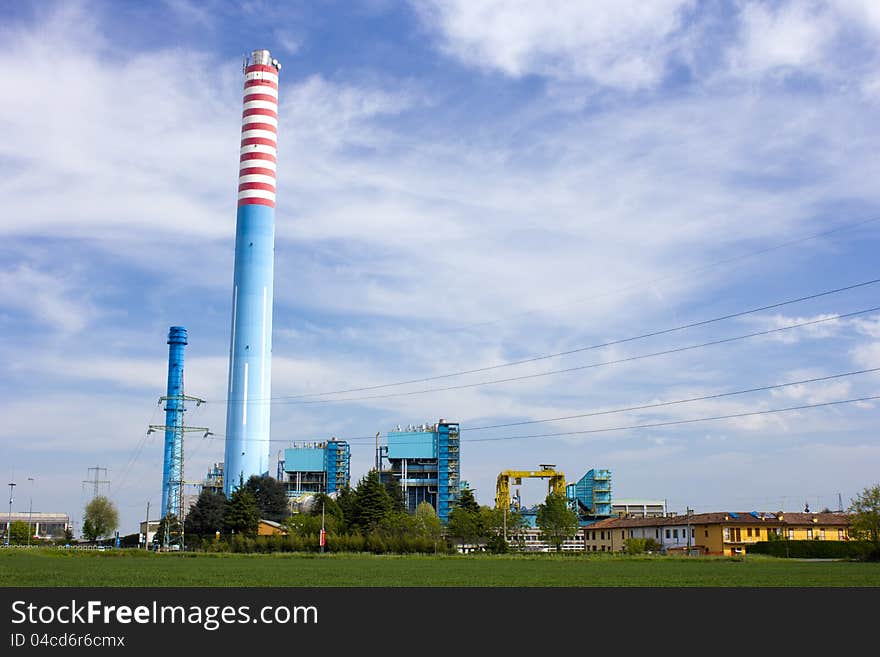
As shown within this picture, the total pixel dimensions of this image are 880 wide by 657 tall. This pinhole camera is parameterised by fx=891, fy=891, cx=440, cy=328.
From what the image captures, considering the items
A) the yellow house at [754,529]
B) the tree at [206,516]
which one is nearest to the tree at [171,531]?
the tree at [206,516]

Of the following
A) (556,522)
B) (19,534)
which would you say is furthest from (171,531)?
(19,534)

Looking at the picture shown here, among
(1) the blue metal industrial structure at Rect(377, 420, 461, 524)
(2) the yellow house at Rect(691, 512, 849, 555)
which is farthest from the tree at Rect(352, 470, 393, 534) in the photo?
(1) the blue metal industrial structure at Rect(377, 420, 461, 524)

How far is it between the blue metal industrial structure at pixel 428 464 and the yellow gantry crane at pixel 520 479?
979 centimetres

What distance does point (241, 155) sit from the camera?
101688 mm

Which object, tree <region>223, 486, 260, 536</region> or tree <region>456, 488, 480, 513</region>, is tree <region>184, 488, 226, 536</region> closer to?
tree <region>223, 486, 260, 536</region>

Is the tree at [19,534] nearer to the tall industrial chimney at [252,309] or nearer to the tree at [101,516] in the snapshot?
the tree at [101,516]

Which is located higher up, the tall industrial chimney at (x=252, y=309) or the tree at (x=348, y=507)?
the tall industrial chimney at (x=252, y=309)

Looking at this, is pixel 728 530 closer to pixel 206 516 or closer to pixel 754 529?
pixel 754 529

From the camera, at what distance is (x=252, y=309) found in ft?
329

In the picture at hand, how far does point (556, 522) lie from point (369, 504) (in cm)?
2019

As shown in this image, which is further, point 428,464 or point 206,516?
point 428,464

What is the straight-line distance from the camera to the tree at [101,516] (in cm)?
→ 14350
